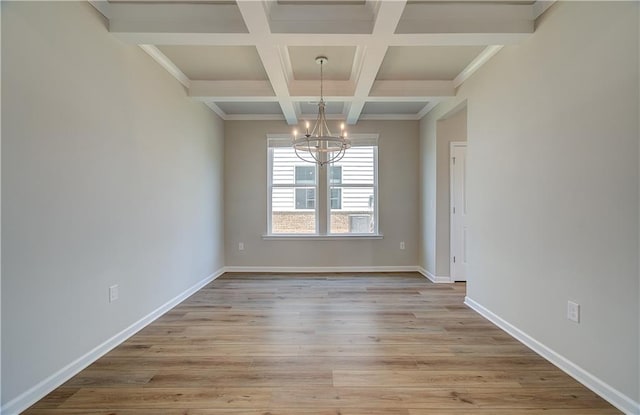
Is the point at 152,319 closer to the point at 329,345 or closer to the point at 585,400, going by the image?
the point at 329,345

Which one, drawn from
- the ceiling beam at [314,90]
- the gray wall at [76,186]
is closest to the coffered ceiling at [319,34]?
the ceiling beam at [314,90]

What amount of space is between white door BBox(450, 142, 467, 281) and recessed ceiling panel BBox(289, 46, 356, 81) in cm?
194

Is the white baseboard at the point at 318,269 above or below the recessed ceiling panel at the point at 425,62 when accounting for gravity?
below

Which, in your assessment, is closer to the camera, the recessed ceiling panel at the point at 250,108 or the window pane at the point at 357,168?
the recessed ceiling panel at the point at 250,108

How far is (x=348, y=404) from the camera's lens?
1.66 metres

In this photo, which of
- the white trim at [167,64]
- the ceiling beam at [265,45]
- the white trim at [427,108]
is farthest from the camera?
the white trim at [427,108]

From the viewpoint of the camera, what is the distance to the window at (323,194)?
495cm

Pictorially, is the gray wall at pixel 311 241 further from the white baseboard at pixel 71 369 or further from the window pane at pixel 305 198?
the white baseboard at pixel 71 369

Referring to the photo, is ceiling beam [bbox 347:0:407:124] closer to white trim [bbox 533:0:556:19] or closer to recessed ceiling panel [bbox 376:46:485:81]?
recessed ceiling panel [bbox 376:46:485:81]

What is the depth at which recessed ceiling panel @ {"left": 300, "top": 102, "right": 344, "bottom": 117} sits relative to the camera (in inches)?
168

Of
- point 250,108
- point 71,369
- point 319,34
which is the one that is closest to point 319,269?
point 250,108

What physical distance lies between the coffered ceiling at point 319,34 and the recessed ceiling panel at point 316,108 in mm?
825

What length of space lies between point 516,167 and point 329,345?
81.2 inches

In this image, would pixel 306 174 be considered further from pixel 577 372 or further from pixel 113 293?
pixel 577 372
